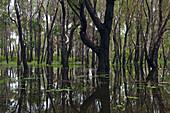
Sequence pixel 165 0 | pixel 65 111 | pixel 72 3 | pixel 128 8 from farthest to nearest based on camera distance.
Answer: pixel 128 8, pixel 165 0, pixel 72 3, pixel 65 111

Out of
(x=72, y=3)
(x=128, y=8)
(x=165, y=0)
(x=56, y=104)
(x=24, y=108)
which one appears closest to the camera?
(x=24, y=108)

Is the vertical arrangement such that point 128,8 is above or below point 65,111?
above

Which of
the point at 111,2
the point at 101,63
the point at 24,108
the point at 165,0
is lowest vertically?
the point at 24,108

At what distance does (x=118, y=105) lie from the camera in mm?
3186

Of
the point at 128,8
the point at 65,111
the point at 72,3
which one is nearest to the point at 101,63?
the point at 72,3

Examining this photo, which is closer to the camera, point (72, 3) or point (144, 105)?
point (144, 105)

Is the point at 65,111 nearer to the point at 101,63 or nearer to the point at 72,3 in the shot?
the point at 101,63

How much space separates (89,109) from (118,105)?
616mm

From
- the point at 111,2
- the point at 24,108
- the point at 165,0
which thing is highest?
the point at 165,0

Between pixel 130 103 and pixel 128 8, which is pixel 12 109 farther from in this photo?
pixel 128 8

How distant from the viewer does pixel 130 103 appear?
3.37 m

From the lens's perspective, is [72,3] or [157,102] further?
[72,3]

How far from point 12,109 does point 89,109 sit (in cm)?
153

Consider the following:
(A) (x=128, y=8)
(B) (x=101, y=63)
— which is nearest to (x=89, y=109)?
(B) (x=101, y=63)
